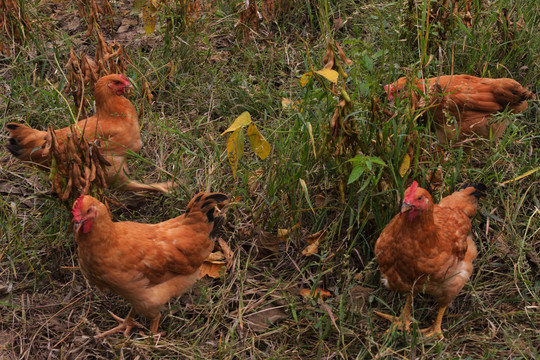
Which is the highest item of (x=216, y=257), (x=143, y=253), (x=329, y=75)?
(x=329, y=75)

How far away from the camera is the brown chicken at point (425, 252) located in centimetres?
307

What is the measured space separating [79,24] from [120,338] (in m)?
3.39

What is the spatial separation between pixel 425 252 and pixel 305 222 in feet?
2.88

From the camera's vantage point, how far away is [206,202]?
329 centimetres

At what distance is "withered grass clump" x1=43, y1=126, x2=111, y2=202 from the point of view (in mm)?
3205

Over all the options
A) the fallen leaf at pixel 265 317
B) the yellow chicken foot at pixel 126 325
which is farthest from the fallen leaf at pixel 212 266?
the yellow chicken foot at pixel 126 325

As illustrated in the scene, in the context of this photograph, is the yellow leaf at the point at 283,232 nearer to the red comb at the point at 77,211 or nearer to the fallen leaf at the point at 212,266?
the fallen leaf at the point at 212,266

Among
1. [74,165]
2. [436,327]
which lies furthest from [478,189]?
[74,165]

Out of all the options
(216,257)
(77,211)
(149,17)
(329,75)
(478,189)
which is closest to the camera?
(329,75)

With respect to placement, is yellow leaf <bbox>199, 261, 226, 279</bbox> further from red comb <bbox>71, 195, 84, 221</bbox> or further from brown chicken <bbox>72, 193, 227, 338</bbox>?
red comb <bbox>71, 195, 84, 221</bbox>

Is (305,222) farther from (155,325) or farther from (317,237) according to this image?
(155,325)

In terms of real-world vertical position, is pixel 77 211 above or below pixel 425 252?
above

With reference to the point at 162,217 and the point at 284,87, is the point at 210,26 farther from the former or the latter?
the point at 162,217

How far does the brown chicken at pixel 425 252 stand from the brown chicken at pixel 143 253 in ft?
3.24
